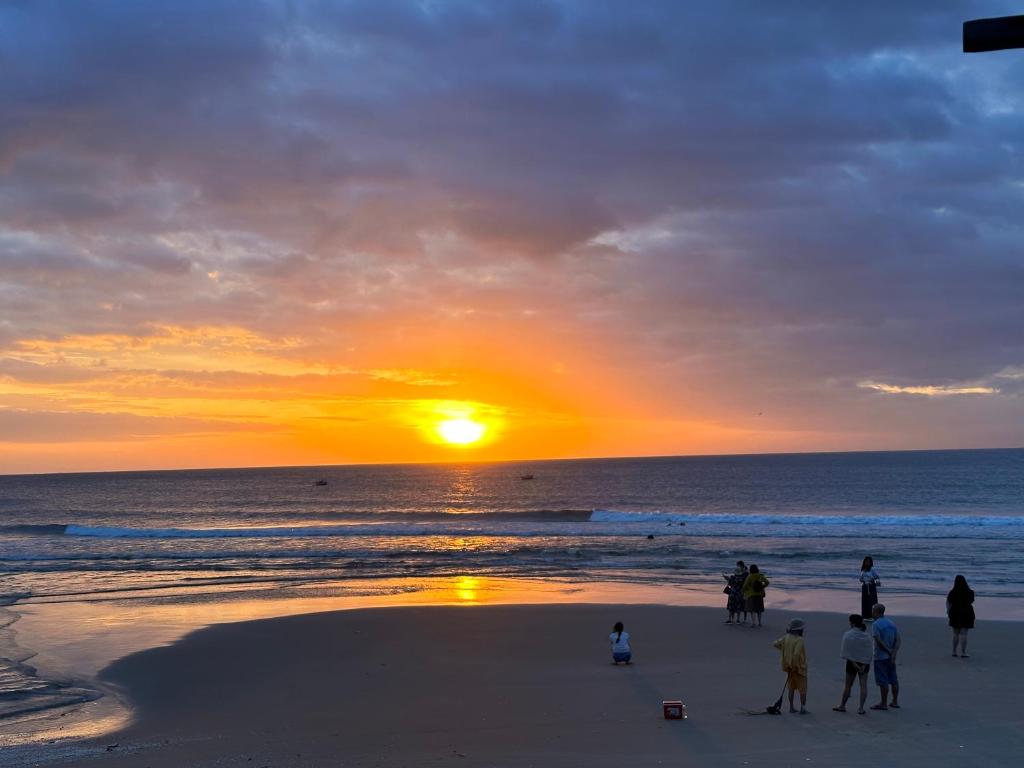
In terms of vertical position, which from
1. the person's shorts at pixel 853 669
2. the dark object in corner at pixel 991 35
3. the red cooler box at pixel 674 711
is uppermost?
the dark object in corner at pixel 991 35

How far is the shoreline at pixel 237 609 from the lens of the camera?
55.2 ft

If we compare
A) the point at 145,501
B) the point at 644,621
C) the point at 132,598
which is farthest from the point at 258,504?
the point at 644,621

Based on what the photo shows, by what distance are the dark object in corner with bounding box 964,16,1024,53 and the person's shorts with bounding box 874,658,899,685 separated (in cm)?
1078

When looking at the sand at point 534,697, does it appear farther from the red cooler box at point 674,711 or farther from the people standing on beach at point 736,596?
the people standing on beach at point 736,596

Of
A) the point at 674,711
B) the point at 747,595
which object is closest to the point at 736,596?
the point at 747,595

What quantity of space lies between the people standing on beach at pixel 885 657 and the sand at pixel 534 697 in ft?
1.07

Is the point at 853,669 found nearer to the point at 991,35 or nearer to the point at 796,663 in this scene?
the point at 796,663

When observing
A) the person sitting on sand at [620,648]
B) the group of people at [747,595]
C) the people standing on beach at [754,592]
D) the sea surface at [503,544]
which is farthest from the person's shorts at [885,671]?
the sea surface at [503,544]


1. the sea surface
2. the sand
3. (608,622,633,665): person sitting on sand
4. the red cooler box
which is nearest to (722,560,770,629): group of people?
the sand

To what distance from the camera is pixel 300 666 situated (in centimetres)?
1662

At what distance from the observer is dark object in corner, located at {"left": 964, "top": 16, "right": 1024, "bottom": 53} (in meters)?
3.57

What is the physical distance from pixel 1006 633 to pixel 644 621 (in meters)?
7.87

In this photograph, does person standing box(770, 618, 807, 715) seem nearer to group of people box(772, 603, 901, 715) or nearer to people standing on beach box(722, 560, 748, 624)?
group of people box(772, 603, 901, 715)

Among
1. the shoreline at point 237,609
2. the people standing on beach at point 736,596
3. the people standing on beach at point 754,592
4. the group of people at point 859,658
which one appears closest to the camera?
the group of people at point 859,658
